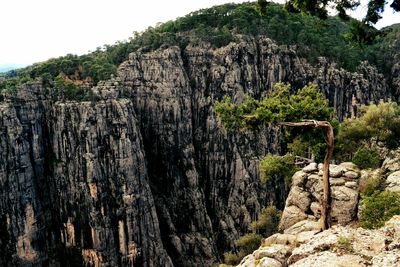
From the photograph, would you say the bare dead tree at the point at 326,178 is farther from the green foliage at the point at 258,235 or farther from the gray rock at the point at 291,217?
the green foliage at the point at 258,235

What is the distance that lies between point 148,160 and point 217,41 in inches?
893

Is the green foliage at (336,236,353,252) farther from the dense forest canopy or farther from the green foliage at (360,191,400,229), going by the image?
the dense forest canopy

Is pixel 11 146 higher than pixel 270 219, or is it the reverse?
pixel 11 146

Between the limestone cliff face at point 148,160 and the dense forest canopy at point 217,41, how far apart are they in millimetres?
2750

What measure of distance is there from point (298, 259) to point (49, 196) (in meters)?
46.6

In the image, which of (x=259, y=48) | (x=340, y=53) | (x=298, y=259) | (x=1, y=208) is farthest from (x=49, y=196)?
(x=340, y=53)

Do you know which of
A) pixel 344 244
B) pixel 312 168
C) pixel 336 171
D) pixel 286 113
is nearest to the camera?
pixel 344 244

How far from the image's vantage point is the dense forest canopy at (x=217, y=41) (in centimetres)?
6512

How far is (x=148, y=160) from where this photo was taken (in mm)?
69250

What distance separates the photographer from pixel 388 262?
12750 millimetres

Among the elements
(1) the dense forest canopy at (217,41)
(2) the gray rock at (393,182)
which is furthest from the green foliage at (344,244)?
(1) the dense forest canopy at (217,41)

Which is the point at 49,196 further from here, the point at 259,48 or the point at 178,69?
the point at 259,48

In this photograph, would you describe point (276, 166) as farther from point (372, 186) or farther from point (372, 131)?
point (372, 131)

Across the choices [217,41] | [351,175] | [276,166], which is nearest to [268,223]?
[276,166]
